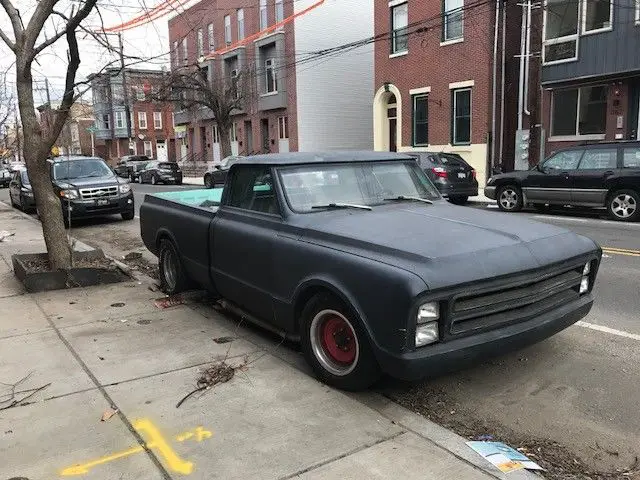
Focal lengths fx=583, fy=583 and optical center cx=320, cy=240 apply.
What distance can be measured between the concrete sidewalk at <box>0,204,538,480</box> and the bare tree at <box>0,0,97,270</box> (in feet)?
6.61

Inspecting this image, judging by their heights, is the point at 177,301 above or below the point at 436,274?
below

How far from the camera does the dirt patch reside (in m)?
3.10

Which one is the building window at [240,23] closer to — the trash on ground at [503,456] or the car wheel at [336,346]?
the car wheel at [336,346]

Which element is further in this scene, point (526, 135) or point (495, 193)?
point (526, 135)

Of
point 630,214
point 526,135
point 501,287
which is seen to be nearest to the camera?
point 501,287

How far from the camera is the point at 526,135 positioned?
20297mm

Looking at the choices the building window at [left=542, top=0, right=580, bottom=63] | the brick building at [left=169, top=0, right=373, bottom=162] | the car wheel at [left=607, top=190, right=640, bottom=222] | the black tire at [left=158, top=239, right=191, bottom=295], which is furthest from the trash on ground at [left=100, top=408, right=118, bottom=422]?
the brick building at [left=169, top=0, right=373, bottom=162]

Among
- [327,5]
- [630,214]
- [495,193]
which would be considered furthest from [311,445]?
[327,5]

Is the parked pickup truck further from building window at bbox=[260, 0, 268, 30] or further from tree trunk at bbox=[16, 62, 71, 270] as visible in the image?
building window at bbox=[260, 0, 268, 30]

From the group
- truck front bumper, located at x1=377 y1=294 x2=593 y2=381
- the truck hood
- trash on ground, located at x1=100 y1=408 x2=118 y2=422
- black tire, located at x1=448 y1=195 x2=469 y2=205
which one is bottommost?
trash on ground, located at x1=100 y1=408 x2=118 y2=422

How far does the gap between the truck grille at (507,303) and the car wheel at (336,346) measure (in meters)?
0.63

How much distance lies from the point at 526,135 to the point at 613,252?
12462 millimetres

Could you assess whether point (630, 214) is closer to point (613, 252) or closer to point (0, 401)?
point (613, 252)

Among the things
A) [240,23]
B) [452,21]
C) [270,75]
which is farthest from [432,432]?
[240,23]
